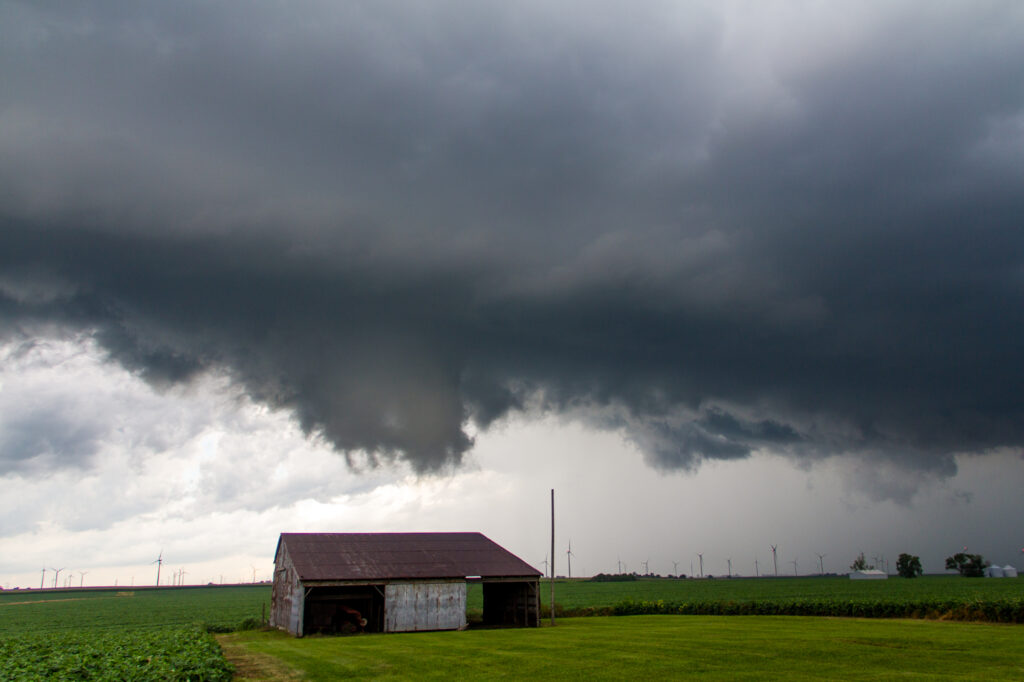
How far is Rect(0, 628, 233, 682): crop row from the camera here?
22.8 metres

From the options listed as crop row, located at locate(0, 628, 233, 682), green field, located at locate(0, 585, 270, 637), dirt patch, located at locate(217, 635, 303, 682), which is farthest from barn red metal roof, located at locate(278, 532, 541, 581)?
green field, located at locate(0, 585, 270, 637)

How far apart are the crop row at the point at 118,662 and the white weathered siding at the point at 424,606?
1308 cm

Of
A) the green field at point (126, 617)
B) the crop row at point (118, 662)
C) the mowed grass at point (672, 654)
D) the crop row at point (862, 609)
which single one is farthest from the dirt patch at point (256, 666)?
the crop row at point (862, 609)

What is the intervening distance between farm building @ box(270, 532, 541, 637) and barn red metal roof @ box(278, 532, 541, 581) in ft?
0.22

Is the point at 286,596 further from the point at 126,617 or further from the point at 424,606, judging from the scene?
the point at 126,617

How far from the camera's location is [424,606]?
45.8m

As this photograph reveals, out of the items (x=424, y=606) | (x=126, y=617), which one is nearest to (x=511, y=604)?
(x=424, y=606)

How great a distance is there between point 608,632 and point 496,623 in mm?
13446

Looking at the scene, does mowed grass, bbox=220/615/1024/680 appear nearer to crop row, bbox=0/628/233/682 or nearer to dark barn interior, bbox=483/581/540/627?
crop row, bbox=0/628/233/682

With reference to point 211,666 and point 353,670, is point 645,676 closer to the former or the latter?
point 353,670

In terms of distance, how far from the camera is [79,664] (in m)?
25.3

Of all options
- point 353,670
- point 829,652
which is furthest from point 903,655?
point 353,670

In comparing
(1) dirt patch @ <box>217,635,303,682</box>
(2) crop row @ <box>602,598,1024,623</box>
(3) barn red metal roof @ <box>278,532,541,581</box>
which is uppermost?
(3) barn red metal roof @ <box>278,532,541,581</box>

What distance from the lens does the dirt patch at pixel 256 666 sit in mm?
24250
